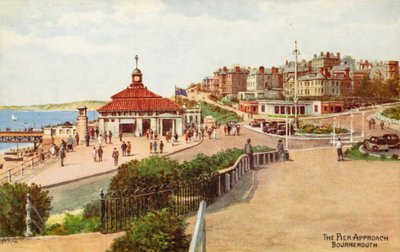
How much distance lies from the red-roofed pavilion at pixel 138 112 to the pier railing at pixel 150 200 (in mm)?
877

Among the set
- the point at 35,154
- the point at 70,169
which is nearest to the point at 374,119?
the point at 70,169

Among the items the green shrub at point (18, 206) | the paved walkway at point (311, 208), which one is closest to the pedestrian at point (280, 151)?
the paved walkway at point (311, 208)

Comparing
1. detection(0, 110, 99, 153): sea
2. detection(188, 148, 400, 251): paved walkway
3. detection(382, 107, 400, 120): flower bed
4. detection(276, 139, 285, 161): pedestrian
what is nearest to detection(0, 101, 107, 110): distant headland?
detection(0, 110, 99, 153): sea

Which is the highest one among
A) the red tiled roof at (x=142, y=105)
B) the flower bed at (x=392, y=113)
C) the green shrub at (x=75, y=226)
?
the red tiled roof at (x=142, y=105)

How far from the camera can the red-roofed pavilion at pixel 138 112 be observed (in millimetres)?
6699

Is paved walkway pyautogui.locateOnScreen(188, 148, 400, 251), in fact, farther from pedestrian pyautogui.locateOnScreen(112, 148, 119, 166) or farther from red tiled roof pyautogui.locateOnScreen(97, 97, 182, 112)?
red tiled roof pyautogui.locateOnScreen(97, 97, 182, 112)

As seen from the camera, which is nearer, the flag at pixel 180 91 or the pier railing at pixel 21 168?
the pier railing at pixel 21 168

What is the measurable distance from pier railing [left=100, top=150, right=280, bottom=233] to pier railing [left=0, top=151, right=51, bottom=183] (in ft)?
3.77

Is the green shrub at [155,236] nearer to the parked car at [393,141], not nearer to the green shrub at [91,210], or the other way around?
the green shrub at [91,210]

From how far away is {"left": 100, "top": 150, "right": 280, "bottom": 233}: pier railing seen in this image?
6.08 m

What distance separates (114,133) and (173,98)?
943 mm

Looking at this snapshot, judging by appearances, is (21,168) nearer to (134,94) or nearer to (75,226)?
(75,226)

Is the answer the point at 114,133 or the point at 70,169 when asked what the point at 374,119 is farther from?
the point at 70,169
